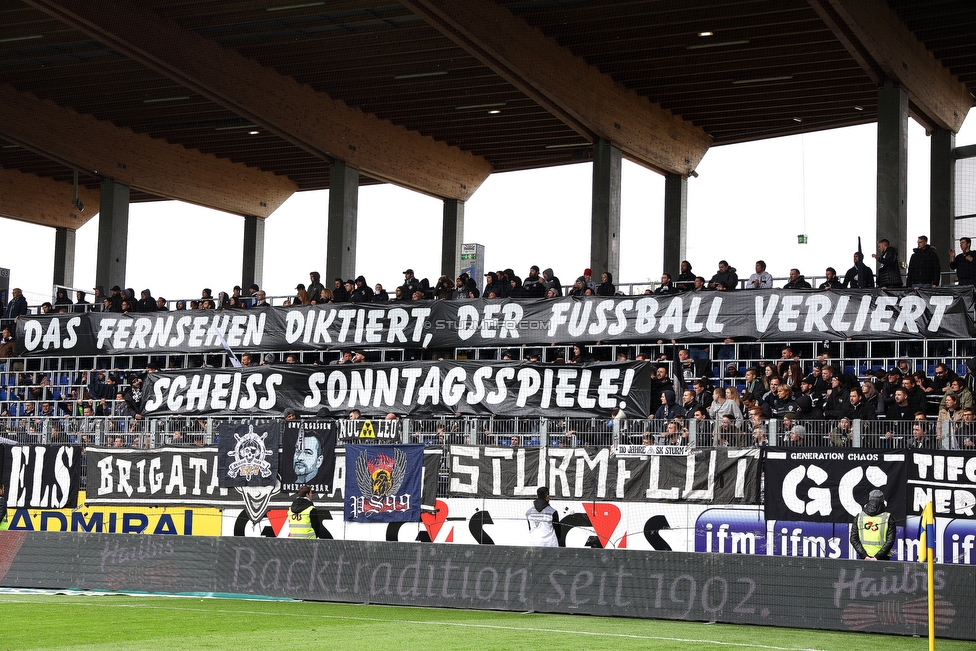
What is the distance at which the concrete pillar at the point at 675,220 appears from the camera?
129 ft

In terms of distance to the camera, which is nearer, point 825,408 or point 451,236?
point 825,408

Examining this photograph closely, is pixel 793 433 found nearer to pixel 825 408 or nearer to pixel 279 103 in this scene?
pixel 825 408

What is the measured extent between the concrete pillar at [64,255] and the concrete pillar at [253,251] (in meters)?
7.59

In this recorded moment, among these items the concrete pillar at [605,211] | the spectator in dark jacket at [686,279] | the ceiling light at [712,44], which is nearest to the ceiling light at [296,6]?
the concrete pillar at [605,211]

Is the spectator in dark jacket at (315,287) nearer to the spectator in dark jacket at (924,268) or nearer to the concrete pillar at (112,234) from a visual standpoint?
the concrete pillar at (112,234)

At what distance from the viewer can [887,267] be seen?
2533 centimetres

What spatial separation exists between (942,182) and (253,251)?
25075 millimetres

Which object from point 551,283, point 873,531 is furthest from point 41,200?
point 873,531

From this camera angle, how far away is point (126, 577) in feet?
70.8

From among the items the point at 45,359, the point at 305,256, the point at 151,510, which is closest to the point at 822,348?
the point at 151,510

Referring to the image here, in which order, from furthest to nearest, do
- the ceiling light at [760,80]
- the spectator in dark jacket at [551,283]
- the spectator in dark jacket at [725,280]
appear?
1. the ceiling light at [760,80]
2. the spectator in dark jacket at [551,283]
3. the spectator in dark jacket at [725,280]

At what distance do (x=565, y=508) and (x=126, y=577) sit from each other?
25.9 ft

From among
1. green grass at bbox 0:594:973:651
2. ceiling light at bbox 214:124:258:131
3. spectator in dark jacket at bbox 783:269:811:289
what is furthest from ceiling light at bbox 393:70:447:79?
green grass at bbox 0:594:973:651

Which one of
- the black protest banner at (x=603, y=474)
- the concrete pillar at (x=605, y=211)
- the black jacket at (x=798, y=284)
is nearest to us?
the black protest banner at (x=603, y=474)
